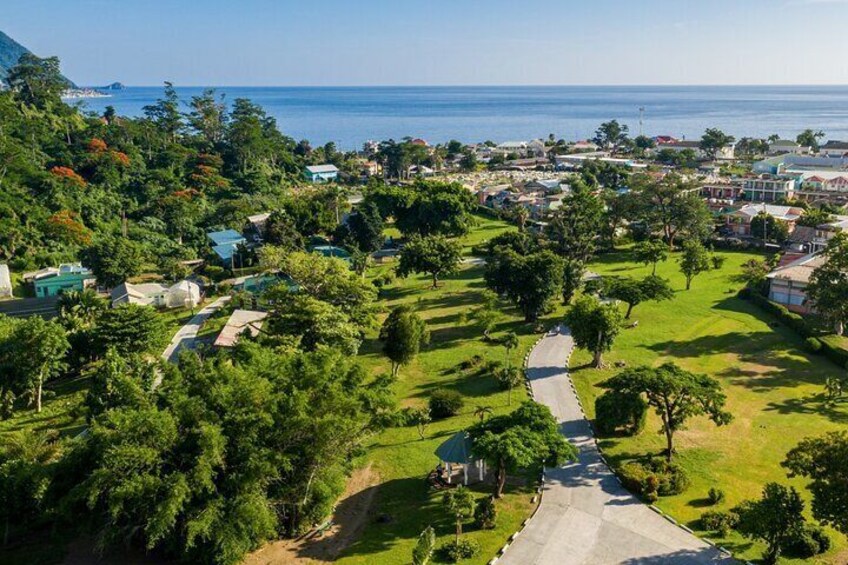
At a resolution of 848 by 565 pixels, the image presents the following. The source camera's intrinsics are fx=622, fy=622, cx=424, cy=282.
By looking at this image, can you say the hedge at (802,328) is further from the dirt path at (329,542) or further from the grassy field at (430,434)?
the dirt path at (329,542)

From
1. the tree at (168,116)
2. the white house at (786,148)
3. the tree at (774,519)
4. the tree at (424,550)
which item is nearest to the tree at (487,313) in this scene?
the tree at (424,550)

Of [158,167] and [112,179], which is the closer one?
[112,179]

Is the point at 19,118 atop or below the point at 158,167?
atop

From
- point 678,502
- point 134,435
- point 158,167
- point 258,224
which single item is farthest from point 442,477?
point 158,167

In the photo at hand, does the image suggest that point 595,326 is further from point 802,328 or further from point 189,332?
point 189,332

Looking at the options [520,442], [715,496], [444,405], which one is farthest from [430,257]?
[715,496]

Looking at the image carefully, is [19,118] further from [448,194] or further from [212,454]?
[212,454]
